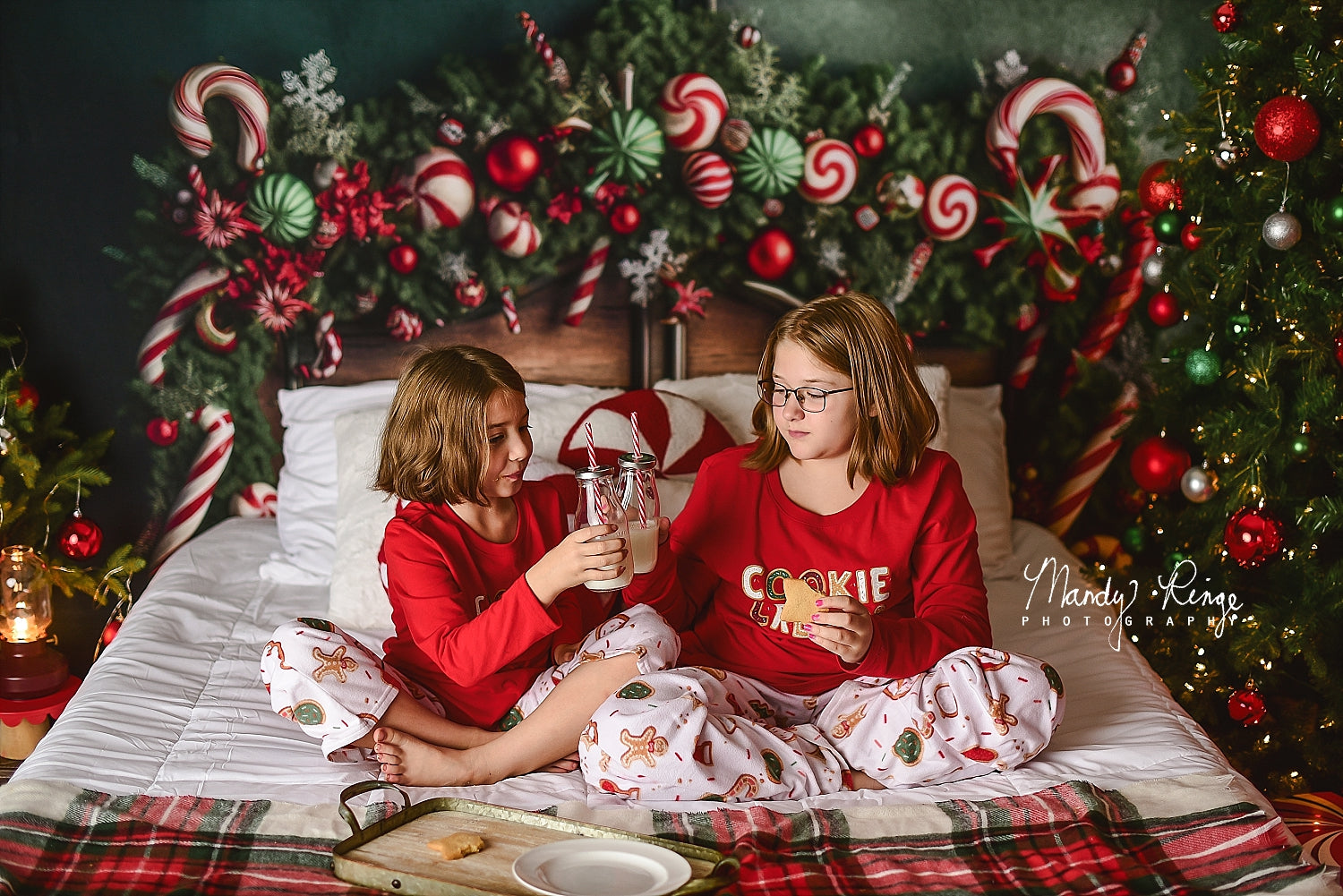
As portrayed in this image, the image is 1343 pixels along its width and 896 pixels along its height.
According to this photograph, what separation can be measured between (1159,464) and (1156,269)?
0.46m

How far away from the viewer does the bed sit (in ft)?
4.91

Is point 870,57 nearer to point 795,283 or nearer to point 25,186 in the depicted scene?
point 795,283

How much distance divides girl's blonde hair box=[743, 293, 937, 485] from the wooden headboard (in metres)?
1.08

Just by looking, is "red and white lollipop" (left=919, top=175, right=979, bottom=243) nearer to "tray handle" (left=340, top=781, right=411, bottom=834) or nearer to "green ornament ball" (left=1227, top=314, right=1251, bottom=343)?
"green ornament ball" (left=1227, top=314, right=1251, bottom=343)

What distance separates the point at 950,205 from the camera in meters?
3.07

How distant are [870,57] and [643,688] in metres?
1.99

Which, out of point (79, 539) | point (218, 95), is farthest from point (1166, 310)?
point (79, 539)

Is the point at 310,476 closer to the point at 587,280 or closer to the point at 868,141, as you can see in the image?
the point at 587,280

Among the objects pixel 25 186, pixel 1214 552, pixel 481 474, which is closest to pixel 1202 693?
pixel 1214 552

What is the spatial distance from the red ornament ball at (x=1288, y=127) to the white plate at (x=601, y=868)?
1.84 metres

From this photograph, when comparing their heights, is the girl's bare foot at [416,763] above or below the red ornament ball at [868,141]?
below

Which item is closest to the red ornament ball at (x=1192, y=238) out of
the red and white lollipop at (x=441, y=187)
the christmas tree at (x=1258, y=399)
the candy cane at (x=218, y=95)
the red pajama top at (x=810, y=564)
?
the christmas tree at (x=1258, y=399)

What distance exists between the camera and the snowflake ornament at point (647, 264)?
9.91 ft

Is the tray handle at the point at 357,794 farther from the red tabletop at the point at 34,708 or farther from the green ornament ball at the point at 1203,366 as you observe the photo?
the green ornament ball at the point at 1203,366
